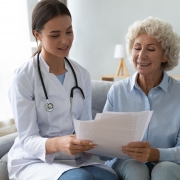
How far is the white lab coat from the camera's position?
4.00 ft

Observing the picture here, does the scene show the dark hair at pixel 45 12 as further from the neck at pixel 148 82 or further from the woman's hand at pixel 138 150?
the woman's hand at pixel 138 150

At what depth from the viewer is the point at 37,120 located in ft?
4.30

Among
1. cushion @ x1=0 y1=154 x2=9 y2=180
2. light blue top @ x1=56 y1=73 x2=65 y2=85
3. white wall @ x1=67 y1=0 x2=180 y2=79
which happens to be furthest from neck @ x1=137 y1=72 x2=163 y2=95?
white wall @ x1=67 y1=0 x2=180 y2=79

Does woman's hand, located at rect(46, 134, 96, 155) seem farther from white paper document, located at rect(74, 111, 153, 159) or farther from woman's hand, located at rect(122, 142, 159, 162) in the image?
woman's hand, located at rect(122, 142, 159, 162)

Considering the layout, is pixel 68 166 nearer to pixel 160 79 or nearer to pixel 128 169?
pixel 128 169

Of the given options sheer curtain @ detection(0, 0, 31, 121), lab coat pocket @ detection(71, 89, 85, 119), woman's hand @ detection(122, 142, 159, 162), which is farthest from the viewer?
sheer curtain @ detection(0, 0, 31, 121)

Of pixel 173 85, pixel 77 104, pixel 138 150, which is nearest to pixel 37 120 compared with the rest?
pixel 77 104

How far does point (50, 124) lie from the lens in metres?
1.31

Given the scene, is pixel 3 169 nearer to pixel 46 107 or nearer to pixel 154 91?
pixel 46 107

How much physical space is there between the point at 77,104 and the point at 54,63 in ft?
0.77

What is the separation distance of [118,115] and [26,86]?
0.48 m

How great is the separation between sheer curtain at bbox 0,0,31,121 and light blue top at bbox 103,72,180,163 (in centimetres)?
166

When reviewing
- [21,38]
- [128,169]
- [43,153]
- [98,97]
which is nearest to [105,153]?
[128,169]

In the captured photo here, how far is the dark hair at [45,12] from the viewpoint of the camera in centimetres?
127
